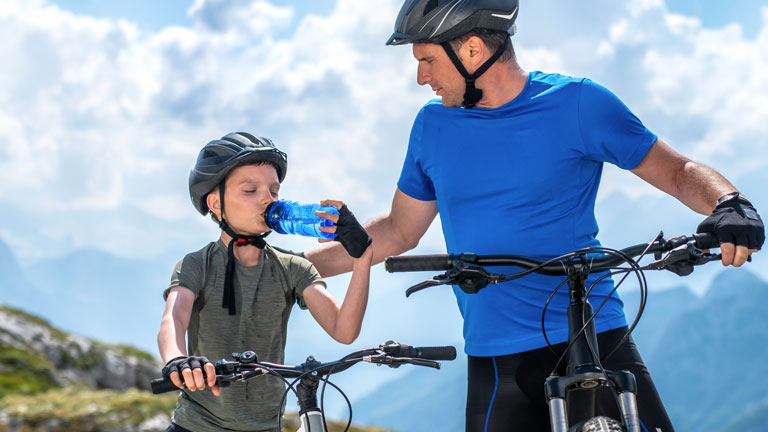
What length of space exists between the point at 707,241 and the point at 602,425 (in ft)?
2.93

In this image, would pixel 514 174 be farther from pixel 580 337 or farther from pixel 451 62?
pixel 580 337

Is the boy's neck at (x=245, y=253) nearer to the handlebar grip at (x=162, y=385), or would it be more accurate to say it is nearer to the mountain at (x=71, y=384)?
the handlebar grip at (x=162, y=385)

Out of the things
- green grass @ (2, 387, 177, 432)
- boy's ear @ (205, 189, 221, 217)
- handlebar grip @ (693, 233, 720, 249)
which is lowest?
handlebar grip @ (693, 233, 720, 249)

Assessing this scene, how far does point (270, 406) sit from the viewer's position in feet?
15.5

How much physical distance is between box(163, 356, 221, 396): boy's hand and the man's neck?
7.27 ft

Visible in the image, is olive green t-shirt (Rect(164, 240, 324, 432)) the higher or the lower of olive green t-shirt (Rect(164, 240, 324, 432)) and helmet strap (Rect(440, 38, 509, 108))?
the lower

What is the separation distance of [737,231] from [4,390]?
23897mm

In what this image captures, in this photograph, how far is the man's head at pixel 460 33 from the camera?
14.6 feet

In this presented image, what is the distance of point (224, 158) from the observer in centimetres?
502

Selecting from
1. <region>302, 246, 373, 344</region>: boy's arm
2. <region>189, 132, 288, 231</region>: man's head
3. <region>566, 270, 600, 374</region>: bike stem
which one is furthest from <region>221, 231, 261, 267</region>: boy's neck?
<region>566, 270, 600, 374</region>: bike stem

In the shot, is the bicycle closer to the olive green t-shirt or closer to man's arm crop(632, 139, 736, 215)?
man's arm crop(632, 139, 736, 215)

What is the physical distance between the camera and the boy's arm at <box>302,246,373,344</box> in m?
4.54

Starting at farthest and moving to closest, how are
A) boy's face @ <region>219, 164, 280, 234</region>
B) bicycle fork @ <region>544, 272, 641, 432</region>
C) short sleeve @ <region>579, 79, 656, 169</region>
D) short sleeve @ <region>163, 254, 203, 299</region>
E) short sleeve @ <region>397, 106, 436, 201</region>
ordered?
boy's face @ <region>219, 164, 280, 234</region>
short sleeve @ <region>397, 106, 436, 201</region>
short sleeve @ <region>163, 254, 203, 299</region>
short sleeve @ <region>579, 79, 656, 169</region>
bicycle fork @ <region>544, 272, 641, 432</region>

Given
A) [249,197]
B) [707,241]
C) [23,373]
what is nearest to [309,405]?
[249,197]
